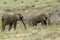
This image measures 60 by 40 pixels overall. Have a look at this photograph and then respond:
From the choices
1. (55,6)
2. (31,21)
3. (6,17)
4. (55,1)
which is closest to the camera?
(6,17)

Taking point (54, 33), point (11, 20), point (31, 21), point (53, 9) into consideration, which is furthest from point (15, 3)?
point (54, 33)

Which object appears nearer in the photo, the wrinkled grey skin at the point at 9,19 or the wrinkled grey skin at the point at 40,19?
the wrinkled grey skin at the point at 9,19

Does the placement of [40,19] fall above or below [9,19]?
below

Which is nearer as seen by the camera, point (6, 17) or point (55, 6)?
point (6, 17)

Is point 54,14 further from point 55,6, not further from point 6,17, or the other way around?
point 6,17

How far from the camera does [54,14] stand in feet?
96.6

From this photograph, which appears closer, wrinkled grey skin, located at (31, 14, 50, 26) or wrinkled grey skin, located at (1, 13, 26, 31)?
wrinkled grey skin, located at (1, 13, 26, 31)

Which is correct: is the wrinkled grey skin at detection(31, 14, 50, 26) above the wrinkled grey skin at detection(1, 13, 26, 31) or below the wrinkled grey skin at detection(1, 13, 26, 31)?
below

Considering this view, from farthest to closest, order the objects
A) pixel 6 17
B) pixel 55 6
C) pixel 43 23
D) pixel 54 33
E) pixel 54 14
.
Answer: pixel 55 6, pixel 54 14, pixel 43 23, pixel 6 17, pixel 54 33

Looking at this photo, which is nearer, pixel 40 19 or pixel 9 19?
pixel 9 19

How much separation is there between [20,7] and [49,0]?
4.39 meters

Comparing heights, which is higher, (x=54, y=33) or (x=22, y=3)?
(x=54, y=33)

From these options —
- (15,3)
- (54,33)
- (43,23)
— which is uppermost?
(54,33)

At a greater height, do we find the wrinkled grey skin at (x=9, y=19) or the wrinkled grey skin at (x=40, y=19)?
the wrinkled grey skin at (x=9, y=19)
